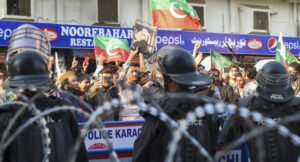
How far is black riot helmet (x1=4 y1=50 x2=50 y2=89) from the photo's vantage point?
3.01 metres

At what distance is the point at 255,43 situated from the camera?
1927 cm

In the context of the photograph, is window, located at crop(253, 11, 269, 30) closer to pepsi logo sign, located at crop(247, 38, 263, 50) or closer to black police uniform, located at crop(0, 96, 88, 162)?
pepsi logo sign, located at crop(247, 38, 263, 50)

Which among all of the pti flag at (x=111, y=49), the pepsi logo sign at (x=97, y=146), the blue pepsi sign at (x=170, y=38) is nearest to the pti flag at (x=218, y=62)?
the pti flag at (x=111, y=49)

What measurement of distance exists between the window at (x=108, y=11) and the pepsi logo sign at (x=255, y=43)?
5219 mm

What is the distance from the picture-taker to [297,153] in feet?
12.1

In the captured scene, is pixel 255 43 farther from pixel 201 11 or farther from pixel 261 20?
pixel 261 20

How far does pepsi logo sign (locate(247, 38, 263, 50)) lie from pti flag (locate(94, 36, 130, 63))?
8.62 meters

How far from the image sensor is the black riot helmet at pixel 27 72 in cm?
301

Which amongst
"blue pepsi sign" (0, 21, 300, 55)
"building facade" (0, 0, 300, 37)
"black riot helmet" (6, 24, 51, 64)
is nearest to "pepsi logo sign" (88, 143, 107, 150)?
"black riot helmet" (6, 24, 51, 64)

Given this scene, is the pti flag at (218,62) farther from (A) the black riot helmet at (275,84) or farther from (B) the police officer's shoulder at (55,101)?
(B) the police officer's shoulder at (55,101)

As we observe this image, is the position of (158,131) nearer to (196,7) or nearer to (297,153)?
(297,153)

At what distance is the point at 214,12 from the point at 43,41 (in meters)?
16.8

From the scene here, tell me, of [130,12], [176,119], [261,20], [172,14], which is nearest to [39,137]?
[176,119]

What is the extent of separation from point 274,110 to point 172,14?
8042 millimetres
